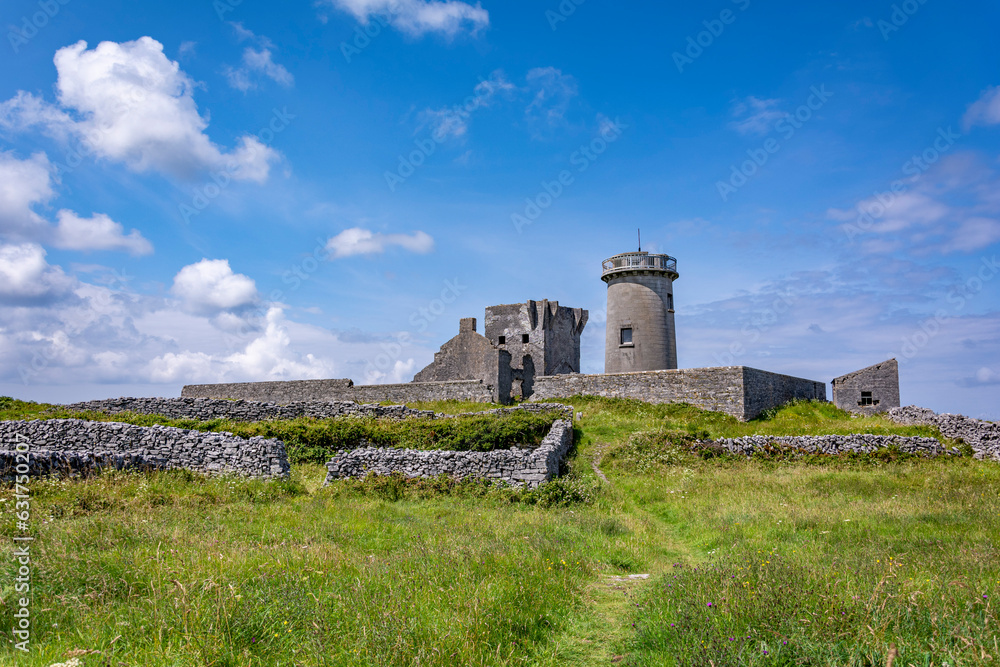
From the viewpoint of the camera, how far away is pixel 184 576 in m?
6.10

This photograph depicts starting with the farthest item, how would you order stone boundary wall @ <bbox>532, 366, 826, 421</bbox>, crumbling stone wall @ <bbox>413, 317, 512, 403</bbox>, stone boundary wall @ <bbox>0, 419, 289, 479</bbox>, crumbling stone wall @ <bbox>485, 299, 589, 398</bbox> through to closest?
crumbling stone wall @ <bbox>485, 299, 589, 398</bbox> → crumbling stone wall @ <bbox>413, 317, 512, 403</bbox> → stone boundary wall @ <bbox>532, 366, 826, 421</bbox> → stone boundary wall @ <bbox>0, 419, 289, 479</bbox>

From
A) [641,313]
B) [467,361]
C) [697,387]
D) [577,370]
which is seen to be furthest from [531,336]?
[697,387]

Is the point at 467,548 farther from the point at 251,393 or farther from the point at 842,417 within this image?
the point at 251,393

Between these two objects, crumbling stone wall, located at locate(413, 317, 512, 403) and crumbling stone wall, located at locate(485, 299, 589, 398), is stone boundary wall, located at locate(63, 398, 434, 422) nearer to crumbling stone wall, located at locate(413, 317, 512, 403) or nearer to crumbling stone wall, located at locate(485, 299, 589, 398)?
crumbling stone wall, located at locate(413, 317, 512, 403)

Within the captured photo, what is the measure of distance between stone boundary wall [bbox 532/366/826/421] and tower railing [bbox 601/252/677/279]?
26.8 ft

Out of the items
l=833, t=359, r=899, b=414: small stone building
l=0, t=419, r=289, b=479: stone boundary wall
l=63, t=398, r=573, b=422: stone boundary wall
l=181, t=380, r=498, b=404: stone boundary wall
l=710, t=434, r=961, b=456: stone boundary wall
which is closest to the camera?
l=0, t=419, r=289, b=479: stone boundary wall

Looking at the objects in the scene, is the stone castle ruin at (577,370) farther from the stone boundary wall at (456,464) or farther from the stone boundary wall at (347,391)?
the stone boundary wall at (456,464)

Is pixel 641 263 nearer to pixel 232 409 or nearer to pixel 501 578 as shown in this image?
pixel 232 409

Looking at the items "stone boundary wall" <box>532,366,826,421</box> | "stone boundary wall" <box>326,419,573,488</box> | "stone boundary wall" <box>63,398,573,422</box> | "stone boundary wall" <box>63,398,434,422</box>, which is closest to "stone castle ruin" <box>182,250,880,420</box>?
"stone boundary wall" <box>532,366,826,421</box>

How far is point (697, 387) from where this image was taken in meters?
26.1

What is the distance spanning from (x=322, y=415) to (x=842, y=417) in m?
26.5

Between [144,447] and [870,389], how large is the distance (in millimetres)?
34957

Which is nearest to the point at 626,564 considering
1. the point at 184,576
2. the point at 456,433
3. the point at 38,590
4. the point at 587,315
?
the point at 184,576

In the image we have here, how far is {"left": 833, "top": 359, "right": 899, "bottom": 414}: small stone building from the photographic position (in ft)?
101
